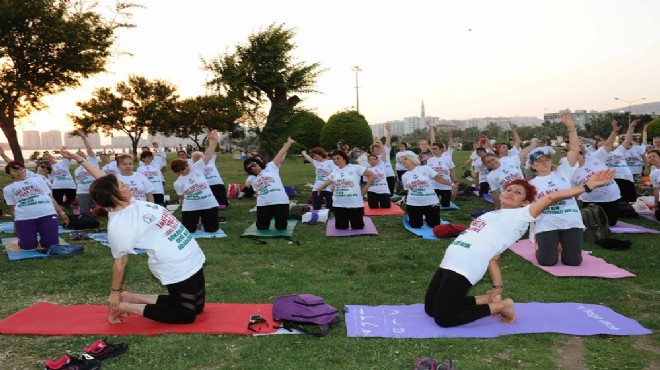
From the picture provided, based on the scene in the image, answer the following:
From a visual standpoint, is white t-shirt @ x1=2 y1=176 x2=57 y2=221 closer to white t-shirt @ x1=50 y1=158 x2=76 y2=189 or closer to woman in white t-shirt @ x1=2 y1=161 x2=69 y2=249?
woman in white t-shirt @ x1=2 y1=161 x2=69 y2=249

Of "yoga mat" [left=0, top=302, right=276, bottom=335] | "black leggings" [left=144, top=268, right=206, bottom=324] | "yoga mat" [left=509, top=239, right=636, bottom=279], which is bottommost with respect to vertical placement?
"yoga mat" [left=509, top=239, right=636, bottom=279]

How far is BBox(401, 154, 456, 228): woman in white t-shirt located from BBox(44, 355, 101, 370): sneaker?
24.1 feet

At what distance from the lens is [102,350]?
438 centimetres

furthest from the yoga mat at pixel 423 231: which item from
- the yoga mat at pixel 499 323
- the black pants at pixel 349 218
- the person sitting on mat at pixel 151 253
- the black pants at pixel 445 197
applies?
the person sitting on mat at pixel 151 253

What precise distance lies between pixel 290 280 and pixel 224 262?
162cm

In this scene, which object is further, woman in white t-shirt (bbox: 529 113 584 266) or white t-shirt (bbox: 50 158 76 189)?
white t-shirt (bbox: 50 158 76 189)

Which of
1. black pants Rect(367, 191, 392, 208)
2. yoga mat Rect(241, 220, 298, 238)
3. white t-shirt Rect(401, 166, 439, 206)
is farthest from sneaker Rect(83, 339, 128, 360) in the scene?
black pants Rect(367, 191, 392, 208)

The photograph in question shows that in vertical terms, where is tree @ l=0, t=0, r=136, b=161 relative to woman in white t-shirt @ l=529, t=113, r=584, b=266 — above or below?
above

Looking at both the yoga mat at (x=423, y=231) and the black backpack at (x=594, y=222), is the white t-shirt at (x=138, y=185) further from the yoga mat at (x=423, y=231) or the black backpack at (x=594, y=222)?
the black backpack at (x=594, y=222)

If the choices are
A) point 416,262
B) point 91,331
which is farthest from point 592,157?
point 91,331

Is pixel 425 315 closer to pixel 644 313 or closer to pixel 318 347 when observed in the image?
pixel 318 347

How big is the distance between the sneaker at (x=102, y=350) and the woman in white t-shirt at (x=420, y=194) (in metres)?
7.01

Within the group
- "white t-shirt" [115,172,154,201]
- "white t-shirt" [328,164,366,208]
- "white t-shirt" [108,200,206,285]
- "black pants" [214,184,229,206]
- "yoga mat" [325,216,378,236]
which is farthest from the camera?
"black pants" [214,184,229,206]

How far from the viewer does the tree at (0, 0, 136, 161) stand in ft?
51.4
